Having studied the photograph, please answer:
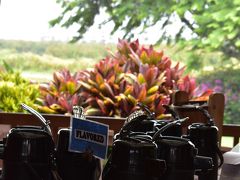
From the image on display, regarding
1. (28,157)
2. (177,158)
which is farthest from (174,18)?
(28,157)

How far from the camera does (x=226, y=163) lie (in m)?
1.24

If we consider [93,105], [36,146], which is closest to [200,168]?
[36,146]

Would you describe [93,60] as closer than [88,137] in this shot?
No

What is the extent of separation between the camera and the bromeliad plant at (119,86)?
8.89 feet

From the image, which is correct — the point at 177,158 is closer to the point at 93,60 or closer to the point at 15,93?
the point at 15,93

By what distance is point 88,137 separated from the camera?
2.86ft

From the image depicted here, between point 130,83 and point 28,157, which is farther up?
point 130,83

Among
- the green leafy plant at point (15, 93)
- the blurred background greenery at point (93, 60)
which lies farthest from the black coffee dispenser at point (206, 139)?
the blurred background greenery at point (93, 60)

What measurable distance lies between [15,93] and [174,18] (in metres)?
3.15

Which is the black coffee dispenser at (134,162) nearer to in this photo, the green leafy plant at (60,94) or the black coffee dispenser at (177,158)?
the black coffee dispenser at (177,158)

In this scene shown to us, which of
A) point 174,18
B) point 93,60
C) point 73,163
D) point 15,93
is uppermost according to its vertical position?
point 174,18

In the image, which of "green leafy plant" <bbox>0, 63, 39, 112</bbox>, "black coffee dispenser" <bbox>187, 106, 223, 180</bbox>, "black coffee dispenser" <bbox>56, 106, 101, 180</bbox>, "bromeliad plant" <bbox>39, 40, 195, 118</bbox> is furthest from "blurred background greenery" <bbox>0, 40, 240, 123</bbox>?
"black coffee dispenser" <bbox>56, 106, 101, 180</bbox>

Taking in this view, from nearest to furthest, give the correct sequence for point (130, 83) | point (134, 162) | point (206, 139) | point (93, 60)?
1. point (134, 162)
2. point (206, 139)
3. point (130, 83)
4. point (93, 60)

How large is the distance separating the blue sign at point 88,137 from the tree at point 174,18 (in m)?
4.82
